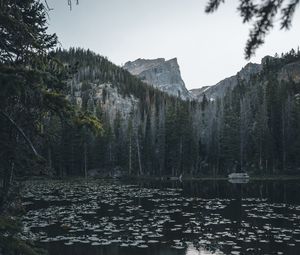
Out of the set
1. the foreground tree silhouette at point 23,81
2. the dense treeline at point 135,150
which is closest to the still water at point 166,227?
the foreground tree silhouette at point 23,81

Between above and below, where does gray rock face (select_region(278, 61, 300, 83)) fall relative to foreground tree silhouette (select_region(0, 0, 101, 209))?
above

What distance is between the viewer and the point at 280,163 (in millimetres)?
84625

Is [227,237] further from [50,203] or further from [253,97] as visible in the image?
[253,97]

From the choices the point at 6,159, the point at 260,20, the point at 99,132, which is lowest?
the point at 6,159

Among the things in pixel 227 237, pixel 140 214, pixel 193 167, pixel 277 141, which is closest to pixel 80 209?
pixel 140 214

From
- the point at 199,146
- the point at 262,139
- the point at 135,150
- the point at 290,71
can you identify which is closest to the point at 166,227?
the point at 262,139

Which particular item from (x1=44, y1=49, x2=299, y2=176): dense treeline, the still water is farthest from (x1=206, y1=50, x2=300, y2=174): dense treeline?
the still water

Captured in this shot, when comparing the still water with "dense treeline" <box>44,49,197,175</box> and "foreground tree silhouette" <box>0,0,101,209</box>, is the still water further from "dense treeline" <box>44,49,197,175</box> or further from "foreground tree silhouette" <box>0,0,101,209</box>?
"dense treeline" <box>44,49,197,175</box>

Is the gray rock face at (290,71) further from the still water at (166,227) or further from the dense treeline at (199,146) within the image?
the still water at (166,227)

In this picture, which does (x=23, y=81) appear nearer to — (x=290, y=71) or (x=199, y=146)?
(x=199, y=146)

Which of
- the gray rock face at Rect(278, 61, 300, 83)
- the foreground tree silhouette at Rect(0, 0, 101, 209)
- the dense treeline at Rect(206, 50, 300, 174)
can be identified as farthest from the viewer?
the gray rock face at Rect(278, 61, 300, 83)

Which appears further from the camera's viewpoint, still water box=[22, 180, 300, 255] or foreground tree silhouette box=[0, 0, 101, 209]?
still water box=[22, 180, 300, 255]

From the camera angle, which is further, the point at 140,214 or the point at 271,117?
the point at 271,117

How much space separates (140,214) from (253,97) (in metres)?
90.6
